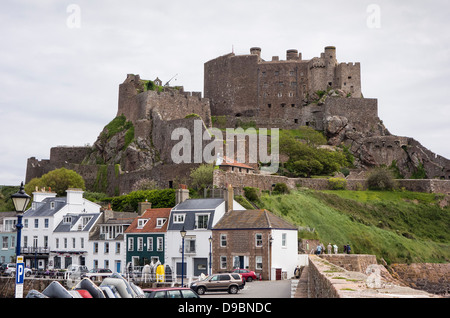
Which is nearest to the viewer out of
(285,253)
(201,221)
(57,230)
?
(285,253)

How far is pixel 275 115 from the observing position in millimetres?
99562

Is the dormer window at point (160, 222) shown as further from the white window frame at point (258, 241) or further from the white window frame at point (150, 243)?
the white window frame at point (258, 241)

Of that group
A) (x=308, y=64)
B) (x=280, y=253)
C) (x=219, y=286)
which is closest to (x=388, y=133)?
(x=308, y=64)

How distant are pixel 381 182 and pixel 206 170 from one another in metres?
28.6

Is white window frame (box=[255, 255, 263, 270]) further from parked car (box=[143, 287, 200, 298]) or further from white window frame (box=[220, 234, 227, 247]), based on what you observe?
parked car (box=[143, 287, 200, 298])

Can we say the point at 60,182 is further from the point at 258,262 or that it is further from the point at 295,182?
the point at 258,262

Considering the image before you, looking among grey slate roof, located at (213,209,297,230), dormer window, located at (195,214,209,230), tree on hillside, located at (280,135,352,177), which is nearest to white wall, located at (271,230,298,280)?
grey slate roof, located at (213,209,297,230)

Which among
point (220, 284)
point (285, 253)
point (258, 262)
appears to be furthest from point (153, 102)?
point (220, 284)

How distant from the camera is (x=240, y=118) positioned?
95125 millimetres

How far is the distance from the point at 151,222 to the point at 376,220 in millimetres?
30164

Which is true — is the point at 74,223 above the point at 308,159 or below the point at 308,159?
below

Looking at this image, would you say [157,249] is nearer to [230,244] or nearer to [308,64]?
[230,244]

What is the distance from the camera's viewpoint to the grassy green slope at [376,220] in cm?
5828

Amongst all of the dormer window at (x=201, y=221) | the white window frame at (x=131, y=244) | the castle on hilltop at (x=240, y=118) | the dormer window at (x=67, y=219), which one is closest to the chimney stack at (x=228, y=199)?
the dormer window at (x=201, y=221)
